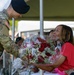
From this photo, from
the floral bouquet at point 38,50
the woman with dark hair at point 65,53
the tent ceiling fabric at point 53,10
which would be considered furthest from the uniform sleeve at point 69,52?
the tent ceiling fabric at point 53,10

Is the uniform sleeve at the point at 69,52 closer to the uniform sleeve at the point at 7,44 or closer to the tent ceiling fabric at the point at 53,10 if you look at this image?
the uniform sleeve at the point at 7,44

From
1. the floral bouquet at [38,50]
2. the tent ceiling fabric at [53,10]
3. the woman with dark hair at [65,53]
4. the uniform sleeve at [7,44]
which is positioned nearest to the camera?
the uniform sleeve at [7,44]

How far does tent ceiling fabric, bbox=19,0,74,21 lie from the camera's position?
543cm


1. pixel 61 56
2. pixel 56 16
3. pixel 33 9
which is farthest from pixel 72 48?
pixel 56 16

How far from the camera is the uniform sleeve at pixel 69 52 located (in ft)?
9.88

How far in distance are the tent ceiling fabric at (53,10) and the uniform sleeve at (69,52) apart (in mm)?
2066

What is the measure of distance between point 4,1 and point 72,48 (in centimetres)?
93

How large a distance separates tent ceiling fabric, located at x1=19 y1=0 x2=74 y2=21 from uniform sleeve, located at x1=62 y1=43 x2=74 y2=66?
6.78ft

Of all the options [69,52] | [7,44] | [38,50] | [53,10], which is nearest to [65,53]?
[69,52]

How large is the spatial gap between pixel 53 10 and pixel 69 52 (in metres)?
3.36

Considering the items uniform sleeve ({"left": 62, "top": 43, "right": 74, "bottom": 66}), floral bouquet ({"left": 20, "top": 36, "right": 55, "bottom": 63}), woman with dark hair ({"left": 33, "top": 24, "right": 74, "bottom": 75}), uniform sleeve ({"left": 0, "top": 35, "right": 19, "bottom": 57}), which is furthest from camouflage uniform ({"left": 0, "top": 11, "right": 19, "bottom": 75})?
uniform sleeve ({"left": 62, "top": 43, "right": 74, "bottom": 66})

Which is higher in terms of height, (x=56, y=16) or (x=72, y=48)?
(x=56, y=16)

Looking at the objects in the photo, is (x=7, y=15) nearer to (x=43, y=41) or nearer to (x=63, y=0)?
(x=43, y=41)

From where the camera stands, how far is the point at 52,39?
2727 millimetres
